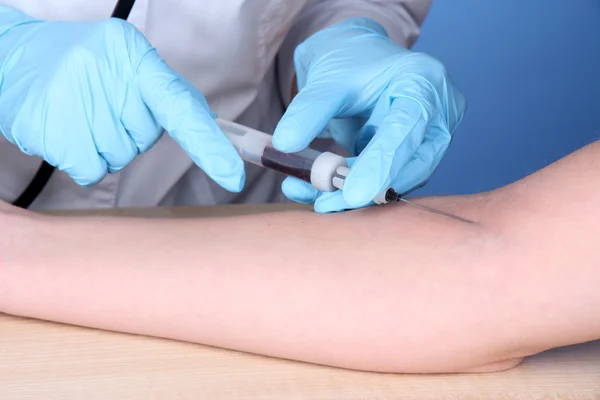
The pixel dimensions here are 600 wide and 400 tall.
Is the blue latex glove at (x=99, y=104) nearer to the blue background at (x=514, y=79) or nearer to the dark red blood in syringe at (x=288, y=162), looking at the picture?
the dark red blood in syringe at (x=288, y=162)

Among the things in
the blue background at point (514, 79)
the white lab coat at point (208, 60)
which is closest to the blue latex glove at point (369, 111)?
the white lab coat at point (208, 60)

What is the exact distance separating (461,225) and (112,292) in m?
0.40

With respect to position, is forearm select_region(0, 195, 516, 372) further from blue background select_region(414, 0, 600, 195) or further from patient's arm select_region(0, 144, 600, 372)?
blue background select_region(414, 0, 600, 195)

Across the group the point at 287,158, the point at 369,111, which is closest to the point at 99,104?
the point at 287,158

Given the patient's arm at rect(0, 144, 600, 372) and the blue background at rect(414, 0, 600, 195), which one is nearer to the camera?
the patient's arm at rect(0, 144, 600, 372)

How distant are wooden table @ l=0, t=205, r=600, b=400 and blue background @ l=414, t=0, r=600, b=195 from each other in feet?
6.67

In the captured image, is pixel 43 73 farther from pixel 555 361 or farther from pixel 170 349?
pixel 555 361

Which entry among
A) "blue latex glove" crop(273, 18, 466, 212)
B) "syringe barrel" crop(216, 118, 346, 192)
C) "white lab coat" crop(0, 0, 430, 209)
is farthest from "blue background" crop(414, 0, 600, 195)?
"syringe barrel" crop(216, 118, 346, 192)

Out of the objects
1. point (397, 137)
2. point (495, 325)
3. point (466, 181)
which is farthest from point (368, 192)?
point (466, 181)

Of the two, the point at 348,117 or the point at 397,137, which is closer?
the point at 397,137

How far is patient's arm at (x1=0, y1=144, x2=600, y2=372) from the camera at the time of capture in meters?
0.67

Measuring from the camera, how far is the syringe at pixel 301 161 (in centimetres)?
82

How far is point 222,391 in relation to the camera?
0.67m

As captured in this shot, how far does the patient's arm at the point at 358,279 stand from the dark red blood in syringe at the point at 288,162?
0.05 metres
